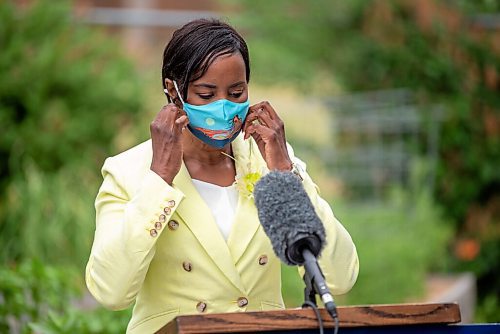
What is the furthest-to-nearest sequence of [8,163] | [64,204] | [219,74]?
[8,163]
[64,204]
[219,74]

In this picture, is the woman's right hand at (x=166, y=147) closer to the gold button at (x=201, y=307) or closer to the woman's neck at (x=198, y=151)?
the woman's neck at (x=198, y=151)

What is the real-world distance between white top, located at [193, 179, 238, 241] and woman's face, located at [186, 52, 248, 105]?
0.27m

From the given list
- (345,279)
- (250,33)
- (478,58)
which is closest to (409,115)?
(478,58)

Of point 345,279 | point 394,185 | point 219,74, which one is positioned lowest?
point 394,185

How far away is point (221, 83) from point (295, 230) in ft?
2.46

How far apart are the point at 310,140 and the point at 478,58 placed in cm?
172

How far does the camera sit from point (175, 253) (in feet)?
11.1

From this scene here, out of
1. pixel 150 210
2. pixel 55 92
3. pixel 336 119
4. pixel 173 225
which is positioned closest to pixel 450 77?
pixel 336 119

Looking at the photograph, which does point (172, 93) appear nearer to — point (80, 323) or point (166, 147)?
point (166, 147)

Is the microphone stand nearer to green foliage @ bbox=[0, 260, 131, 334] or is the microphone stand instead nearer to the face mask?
the face mask

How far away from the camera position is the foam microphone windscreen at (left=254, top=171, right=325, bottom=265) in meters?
2.77

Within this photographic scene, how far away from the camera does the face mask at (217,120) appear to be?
337 cm

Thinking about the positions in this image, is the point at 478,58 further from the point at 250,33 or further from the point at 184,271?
the point at 184,271

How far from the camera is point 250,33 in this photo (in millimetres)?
13180
